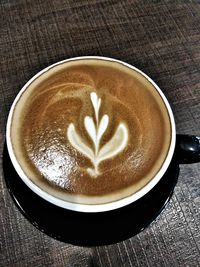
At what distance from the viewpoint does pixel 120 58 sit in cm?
92

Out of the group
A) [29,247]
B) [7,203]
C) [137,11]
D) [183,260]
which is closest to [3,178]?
[7,203]

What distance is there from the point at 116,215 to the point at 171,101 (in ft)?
1.09

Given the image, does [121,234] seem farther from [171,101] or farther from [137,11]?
[137,11]

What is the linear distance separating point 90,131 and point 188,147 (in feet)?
0.65

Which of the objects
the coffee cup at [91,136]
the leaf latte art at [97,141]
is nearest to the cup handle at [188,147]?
the coffee cup at [91,136]

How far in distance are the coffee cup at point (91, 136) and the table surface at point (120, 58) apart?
10 centimetres

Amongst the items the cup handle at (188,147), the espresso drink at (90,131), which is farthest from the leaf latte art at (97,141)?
Answer: the cup handle at (188,147)

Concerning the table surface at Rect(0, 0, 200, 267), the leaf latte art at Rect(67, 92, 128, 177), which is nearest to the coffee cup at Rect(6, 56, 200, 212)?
the leaf latte art at Rect(67, 92, 128, 177)

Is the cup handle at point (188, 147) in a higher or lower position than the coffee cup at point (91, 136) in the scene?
lower

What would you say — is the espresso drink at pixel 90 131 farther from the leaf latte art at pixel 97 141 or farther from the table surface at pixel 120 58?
the table surface at pixel 120 58

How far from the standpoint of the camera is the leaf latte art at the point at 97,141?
2.22ft

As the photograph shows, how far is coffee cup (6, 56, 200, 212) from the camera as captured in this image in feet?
2.11

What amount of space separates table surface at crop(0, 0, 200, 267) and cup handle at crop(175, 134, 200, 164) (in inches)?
2.6

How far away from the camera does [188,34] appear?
38.8 inches
